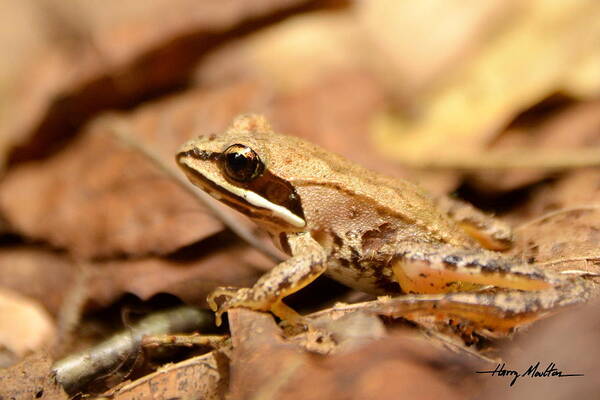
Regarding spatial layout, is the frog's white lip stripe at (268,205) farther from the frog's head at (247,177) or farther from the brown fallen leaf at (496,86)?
the brown fallen leaf at (496,86)

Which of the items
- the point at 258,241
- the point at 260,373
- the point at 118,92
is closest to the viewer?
the point at 260,373

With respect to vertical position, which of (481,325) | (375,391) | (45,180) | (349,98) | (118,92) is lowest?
(375,391)

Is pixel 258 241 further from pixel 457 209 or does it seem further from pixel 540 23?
pixel 540 23

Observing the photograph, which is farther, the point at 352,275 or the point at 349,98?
the point at 349,98

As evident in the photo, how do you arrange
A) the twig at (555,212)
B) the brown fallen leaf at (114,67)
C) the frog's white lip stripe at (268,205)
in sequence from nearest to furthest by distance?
the frog's white lip stripe at (268,205), the twig at (555,212), the brown fallen leaf at (114,67)

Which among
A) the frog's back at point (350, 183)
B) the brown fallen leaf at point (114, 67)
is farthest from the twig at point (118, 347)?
the brown fallen leaf at point (114, 67)

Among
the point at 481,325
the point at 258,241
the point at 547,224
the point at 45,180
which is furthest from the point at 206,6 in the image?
the point at 481,325
